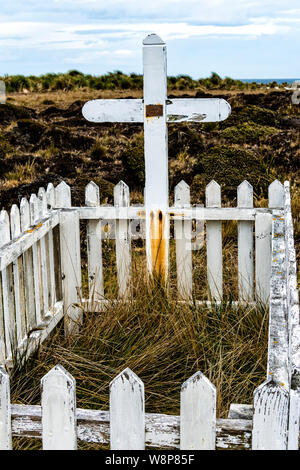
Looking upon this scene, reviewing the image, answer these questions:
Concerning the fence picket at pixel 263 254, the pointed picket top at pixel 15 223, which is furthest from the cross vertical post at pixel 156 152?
the pointed picket top at pixel 15 223

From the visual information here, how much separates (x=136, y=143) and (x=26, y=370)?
28.0 ft

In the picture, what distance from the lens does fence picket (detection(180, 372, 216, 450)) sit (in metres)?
1.80

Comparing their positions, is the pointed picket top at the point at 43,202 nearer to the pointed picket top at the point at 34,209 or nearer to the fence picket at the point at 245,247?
the pointed picket top at the point at 34,209

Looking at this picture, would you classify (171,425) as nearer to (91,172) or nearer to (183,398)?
(183,398)

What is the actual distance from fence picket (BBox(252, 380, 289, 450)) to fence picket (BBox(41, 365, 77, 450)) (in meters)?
0.56

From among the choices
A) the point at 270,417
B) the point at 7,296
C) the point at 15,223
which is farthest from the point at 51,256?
the point at 270,417

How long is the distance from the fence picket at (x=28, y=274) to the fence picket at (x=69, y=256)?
19.4 inches

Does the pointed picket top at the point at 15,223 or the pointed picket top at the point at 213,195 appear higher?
the pointed picket top at the point at 213,195

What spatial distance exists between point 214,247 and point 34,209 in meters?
1.27

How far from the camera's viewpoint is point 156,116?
3.94 metres

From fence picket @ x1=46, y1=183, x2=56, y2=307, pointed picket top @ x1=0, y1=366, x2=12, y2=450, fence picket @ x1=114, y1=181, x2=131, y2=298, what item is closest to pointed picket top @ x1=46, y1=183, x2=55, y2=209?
fence picket @ x1=46, y1=183, x2=56, y2=307

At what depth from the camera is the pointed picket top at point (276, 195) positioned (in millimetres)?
4121

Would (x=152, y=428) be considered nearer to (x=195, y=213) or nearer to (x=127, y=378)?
(x=127, y=378)

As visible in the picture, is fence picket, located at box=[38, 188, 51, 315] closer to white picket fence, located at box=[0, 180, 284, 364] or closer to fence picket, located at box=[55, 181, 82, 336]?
white picket fence, located at box=[0, 180, 284, 364]
